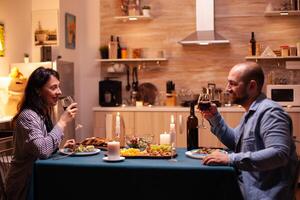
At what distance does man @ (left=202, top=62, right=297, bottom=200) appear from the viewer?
2104 millimetres

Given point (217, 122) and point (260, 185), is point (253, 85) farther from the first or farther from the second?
point (260, 185)

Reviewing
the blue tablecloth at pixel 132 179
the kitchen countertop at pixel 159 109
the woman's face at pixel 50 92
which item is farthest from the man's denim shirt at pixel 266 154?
the kitchen countertop at pixel 159 109

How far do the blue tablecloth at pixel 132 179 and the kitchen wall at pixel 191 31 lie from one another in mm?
3641

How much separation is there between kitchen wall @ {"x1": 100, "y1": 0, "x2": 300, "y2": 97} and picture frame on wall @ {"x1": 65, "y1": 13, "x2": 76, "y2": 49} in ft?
1.78

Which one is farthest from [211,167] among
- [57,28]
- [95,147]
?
[57,28]

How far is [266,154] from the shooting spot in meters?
2.08

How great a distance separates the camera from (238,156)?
2168 mm

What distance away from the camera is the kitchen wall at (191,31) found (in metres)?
5.83

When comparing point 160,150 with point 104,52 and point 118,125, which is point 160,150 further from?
point 104,52

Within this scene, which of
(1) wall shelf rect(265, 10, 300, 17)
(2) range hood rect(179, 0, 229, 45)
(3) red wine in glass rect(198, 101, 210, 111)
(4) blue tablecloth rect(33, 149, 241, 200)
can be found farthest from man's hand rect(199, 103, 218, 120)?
(1) wall shelf rect(265, 10, 300, 17)

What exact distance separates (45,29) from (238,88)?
368 centimetres

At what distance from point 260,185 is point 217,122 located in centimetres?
58

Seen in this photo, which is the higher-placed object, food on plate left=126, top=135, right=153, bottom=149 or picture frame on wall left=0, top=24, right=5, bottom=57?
picture frame on wall left=0, top=24, right=5, bottom=57

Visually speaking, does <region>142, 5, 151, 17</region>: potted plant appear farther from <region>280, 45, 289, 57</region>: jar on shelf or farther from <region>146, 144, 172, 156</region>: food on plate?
<region>146, 144, 172, 156</region>: food on plate
